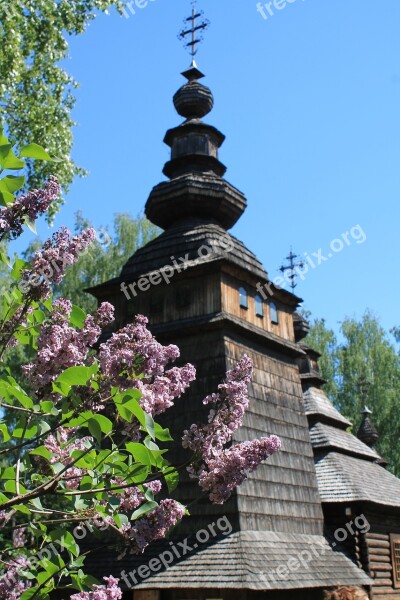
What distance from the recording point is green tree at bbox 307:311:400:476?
32781mm

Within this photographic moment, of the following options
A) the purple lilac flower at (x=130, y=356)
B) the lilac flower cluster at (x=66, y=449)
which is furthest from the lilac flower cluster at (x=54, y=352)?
the lilac flower cluster at (x=66, y=449)

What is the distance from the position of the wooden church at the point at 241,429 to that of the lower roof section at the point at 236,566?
0.03 m

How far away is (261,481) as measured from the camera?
12531mm

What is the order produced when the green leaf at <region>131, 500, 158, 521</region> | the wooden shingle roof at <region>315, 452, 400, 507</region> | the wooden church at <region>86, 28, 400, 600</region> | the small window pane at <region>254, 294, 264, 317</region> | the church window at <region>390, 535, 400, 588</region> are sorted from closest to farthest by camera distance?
the green leaf at <region>131, 500, 158, 521</region>
the wooden church at <region>86, 28, 400, 600</region>
the small window pane at <region>254, 294, 264, 317</region>
the wooden shingle roof at <region>315, 452, 400, 507</region>
the church window at <region>390, 535, 400, 588</region>

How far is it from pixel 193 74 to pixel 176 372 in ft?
59.1

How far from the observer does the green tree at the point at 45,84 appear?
43.8 ft

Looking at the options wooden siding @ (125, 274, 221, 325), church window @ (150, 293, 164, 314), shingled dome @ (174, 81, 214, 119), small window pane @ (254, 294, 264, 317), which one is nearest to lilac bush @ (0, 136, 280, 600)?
wooden siding @ (125, 274, 221, 325)

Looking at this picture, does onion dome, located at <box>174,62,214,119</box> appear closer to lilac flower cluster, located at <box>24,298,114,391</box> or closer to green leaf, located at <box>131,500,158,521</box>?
lilac flower cluster, located at <box>24,298,114,391</box>

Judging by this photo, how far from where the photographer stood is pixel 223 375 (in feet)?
41.0

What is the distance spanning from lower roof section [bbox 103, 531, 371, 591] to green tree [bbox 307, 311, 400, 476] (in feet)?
68.6

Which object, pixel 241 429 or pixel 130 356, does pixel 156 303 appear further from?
pixel 130 356

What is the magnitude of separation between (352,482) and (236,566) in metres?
7.21

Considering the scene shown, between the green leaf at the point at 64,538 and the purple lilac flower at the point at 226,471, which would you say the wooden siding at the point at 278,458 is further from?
the green leaf at the point at 64,538

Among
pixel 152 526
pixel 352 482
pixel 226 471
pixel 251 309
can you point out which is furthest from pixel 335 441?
pixel 152 526
